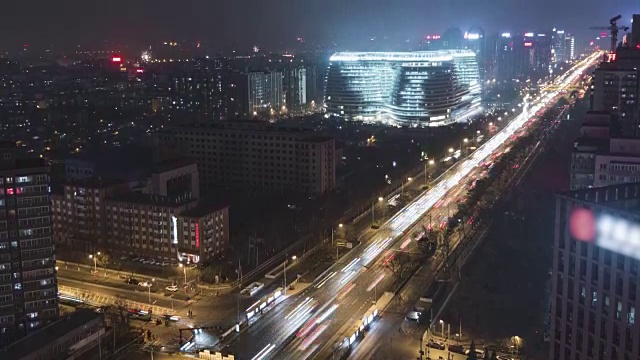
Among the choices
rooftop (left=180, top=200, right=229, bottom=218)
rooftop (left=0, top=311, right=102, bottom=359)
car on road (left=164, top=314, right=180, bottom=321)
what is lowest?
car on road (left=164, top=314, right=180, bottom=321)

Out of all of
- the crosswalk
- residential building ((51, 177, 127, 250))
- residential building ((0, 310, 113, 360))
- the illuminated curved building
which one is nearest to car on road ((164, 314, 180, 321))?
the crosswalk

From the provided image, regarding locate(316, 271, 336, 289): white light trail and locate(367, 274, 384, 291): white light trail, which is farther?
locate(316, 271, 336, 289): white light trail

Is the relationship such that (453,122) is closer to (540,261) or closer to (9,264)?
(540,261)

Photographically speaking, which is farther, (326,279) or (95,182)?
(95,182)

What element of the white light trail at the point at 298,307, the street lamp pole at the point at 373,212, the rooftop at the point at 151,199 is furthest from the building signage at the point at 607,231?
the street lamp pole at the point at 373,212

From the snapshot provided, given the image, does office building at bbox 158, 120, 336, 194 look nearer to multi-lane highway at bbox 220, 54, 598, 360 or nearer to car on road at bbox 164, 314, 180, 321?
multi-lane highway at bbox 220, 54, 598, 360

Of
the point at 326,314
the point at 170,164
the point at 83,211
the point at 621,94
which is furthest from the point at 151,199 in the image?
the point at 621,94

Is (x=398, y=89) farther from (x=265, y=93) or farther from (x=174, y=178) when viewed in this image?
(x=174, y=178)
